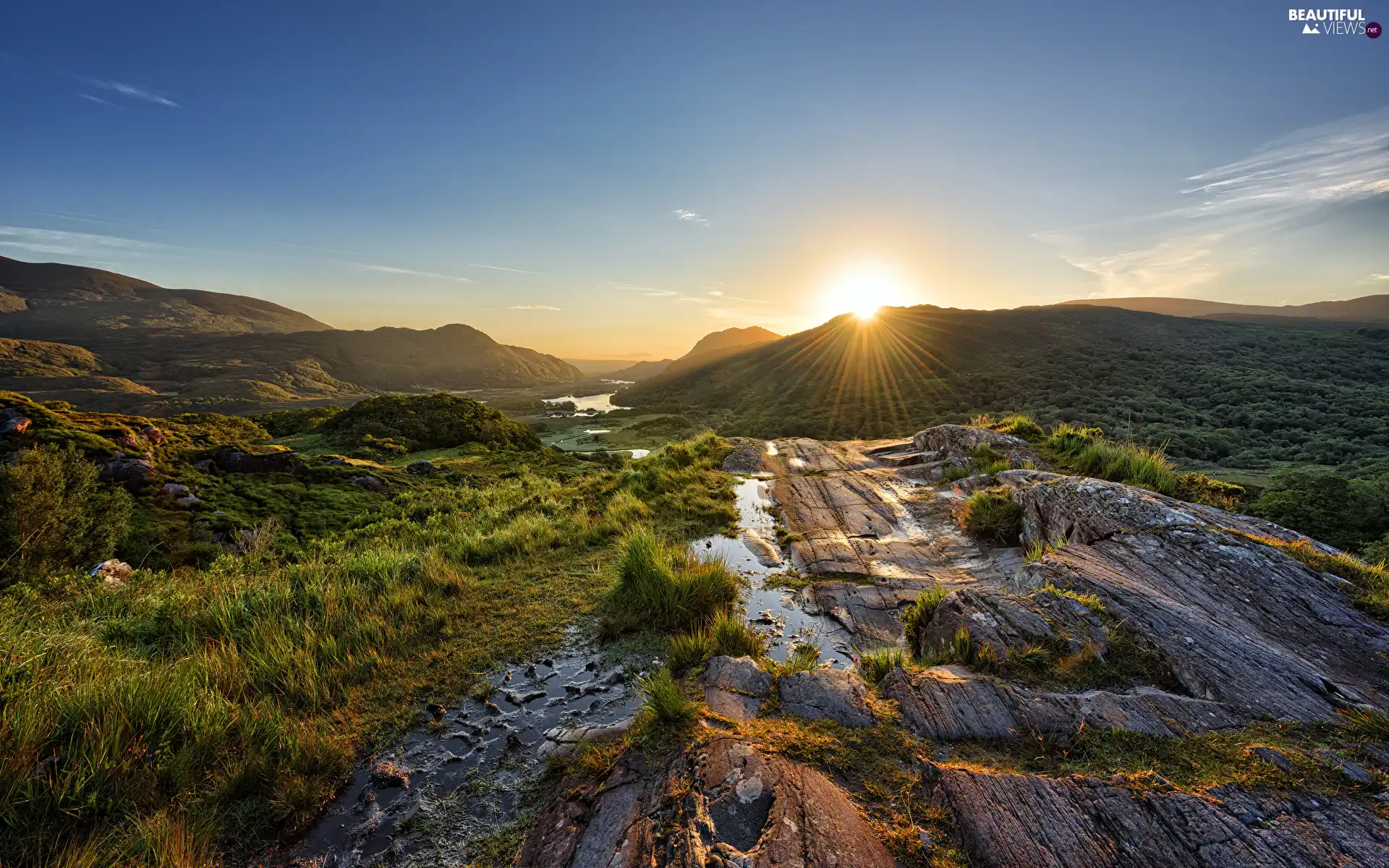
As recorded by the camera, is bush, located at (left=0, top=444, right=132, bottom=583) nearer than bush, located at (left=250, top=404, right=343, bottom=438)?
Yes

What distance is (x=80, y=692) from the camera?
12.1ft

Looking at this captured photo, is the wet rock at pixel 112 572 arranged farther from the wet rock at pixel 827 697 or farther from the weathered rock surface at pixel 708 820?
the wet rock at pixel 827 697

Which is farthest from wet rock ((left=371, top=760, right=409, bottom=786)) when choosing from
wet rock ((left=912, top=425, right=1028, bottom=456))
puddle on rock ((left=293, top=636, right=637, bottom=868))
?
wet rock ((left=912, top=425, right=1028, bottom=456))

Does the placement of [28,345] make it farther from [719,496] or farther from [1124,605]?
[1124,605]

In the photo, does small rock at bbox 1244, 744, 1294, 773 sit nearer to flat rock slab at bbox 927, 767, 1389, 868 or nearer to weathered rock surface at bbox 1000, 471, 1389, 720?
flat rock slab at bbox 927, 767, 1389, 868

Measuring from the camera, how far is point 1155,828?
2760 millimetres

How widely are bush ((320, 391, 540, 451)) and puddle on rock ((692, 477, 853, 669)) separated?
24.0 meters

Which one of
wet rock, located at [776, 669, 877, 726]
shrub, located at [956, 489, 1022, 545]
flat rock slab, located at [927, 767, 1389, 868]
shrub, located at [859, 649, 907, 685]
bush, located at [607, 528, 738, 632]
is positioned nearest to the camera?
flat rock slab, located at [927, 767, 1389, 868]

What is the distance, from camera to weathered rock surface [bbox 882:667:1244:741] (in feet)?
11.9

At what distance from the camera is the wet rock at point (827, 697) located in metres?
4.09

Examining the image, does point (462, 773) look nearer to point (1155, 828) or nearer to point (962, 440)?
point (1155, 828)

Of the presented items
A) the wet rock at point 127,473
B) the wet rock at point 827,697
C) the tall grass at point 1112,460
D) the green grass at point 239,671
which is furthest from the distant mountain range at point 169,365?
the tall grass at point 1112,460

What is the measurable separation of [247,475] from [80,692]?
16.6 meters

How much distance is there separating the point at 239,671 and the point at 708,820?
17.0 ft
